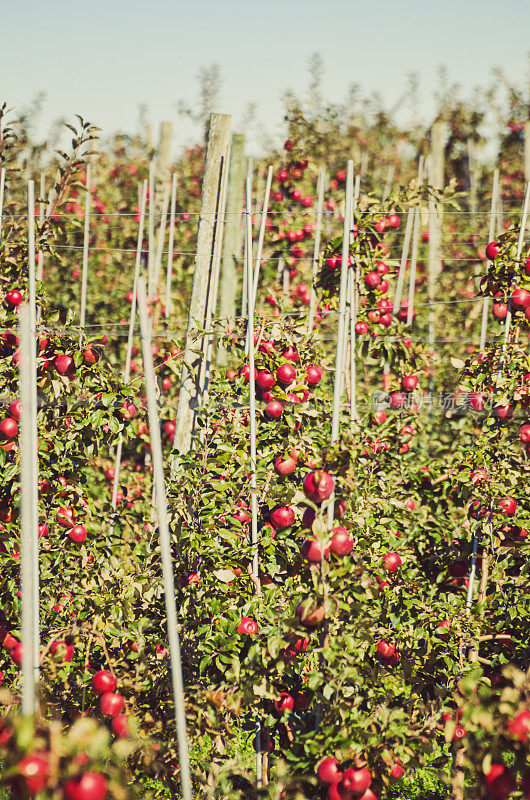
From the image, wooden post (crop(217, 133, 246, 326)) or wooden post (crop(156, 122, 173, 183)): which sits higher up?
wooden post (crop(156, 122, 173, 183))

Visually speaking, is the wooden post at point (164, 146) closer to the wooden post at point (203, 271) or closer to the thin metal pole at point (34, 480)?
the wooden post at point (203, 271)

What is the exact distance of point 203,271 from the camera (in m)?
2.70

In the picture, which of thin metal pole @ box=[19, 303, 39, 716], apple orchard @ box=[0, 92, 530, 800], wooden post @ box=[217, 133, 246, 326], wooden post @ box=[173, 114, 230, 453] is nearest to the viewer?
thin metal pole @ box=[19, 303, 39, 716]

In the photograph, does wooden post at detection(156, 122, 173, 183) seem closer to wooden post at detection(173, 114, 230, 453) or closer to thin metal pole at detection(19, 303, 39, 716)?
wooden post at detection(173, 114, 230, 453)

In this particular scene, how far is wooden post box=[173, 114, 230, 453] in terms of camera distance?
2.63 metres

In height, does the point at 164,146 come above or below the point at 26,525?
above

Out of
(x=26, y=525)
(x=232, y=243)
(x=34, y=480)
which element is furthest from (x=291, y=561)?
(x=232, y=243)

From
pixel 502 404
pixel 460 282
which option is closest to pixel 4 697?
pixel 502 404

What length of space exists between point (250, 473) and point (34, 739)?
4.07 feet

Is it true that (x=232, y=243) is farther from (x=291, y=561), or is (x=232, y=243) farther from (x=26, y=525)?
(x=26, y=525)

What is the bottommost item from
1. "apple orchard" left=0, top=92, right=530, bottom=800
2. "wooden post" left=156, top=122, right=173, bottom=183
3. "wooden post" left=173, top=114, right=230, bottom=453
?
"apple orchard" left=0, top=92, right=530, bottom=800

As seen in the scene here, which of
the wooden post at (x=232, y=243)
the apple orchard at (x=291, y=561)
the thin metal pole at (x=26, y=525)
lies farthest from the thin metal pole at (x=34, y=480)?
the wooden post at (x=232, y=243)

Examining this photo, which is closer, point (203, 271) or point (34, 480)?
point (34, 480)

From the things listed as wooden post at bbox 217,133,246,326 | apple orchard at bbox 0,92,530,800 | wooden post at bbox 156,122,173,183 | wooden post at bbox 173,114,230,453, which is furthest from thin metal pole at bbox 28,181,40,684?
wooden post at bbox 156,122,173,183
